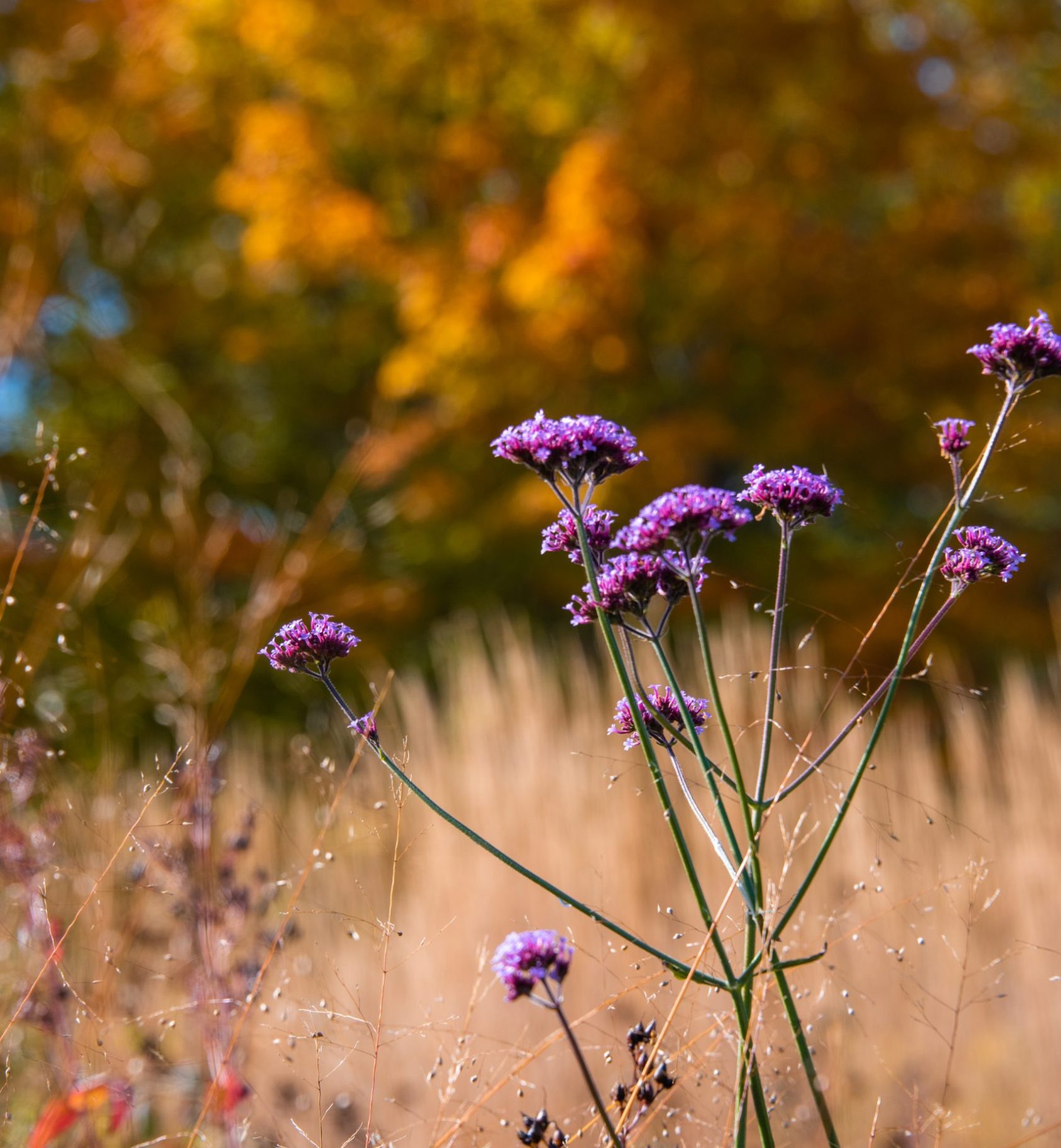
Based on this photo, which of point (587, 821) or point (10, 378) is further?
point (10, 378)

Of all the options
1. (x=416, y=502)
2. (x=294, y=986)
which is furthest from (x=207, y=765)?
(x=416, y=502)

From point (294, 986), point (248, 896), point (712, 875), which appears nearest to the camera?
point (248, 896)

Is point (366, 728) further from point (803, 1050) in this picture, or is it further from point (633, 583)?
point (803, 1050)

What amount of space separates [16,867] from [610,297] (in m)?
5.47

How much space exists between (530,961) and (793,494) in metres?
0.45

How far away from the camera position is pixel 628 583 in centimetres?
101

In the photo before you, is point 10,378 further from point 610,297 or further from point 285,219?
point 610,297

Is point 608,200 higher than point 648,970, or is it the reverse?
point 608,200

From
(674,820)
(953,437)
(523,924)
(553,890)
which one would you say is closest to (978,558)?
(953,437)

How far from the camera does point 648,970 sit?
62.6 inches

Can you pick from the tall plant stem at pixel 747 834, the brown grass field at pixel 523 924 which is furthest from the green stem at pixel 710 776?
the brown grass field at pixel 523 924

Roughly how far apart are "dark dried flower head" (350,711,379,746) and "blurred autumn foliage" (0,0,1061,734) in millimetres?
5074

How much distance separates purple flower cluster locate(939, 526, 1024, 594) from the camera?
100cm

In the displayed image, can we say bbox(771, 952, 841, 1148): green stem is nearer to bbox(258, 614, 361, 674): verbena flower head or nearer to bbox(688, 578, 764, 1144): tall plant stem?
bbox(688, 578, 764, 1144): tall plant stem
